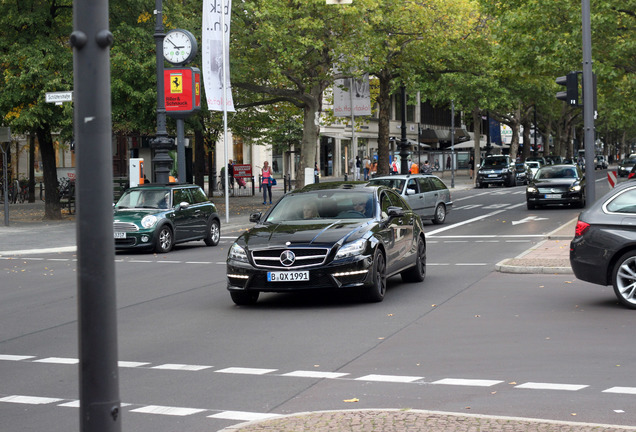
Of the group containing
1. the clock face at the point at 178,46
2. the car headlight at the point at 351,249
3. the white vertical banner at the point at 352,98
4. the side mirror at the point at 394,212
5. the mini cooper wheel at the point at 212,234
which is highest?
the clock face at the point at 178,46

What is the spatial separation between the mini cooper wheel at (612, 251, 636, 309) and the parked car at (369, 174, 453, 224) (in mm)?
15911

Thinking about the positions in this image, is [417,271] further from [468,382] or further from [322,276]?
[468,382]

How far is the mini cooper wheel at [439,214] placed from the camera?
28.6 meters

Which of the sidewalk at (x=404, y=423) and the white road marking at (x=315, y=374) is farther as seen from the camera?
the white road marking at (x=315, y=374)

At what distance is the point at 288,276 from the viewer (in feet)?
38.6

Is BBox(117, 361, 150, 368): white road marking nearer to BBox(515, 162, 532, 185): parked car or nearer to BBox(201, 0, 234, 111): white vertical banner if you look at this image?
BBox(201, 0, 234, 111): white vertical banner

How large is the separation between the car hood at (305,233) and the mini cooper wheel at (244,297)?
2.24ft

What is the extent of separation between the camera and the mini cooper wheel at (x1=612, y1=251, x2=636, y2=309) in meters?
11.3

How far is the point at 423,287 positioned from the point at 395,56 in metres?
30.5

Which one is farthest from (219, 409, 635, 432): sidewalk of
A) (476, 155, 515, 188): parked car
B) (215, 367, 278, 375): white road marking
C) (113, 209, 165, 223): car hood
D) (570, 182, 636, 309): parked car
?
(476, 155, 515, 188): parked car

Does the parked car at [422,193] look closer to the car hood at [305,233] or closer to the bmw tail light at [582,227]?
the car hood at [305,233]

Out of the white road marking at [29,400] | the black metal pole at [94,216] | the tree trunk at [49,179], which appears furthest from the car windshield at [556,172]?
the black metal pole at [94,216]

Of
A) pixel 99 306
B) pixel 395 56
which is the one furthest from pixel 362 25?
pixel 99 306

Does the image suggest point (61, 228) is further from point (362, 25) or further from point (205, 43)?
point (362, 25)
